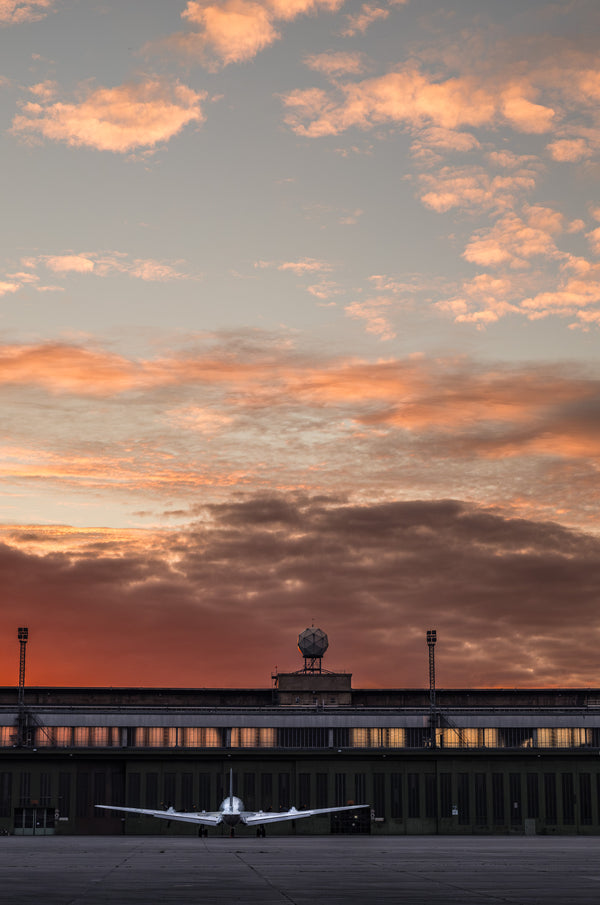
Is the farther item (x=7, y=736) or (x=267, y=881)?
(x=7, y=736)

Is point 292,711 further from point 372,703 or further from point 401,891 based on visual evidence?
point 401,891

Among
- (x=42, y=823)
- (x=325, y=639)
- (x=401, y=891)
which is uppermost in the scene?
(x=325, y=639)

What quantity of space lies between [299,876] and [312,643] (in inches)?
4284

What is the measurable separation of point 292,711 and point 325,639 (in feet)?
109

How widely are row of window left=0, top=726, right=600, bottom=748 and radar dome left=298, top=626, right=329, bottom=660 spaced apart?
112ft

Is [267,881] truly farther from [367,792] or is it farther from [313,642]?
[313,642]

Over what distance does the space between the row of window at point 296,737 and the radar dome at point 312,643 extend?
3415 centimetres

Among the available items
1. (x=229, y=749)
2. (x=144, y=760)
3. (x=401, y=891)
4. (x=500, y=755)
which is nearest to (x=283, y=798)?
(x=229, y=749)

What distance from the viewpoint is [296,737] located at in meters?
116

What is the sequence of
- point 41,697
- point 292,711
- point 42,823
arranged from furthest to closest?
point 41,697 < point 292,711 < point 42,823

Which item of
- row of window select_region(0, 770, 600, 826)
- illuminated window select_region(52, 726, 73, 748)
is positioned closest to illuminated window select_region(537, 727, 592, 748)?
row of window select_region(0, 770, 600, 826)

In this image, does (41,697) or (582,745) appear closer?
(582,745)

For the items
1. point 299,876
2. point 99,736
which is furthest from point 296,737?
point 299,876

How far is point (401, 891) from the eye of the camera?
34.8 m
